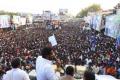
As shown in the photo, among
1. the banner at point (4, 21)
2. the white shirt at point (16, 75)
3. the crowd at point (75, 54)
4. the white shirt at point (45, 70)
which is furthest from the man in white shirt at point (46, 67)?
the banner at point (4, 21)

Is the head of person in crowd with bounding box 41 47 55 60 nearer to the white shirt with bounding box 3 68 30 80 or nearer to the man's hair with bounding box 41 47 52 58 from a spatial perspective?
the man's hair with bounding box 41 47 52 58

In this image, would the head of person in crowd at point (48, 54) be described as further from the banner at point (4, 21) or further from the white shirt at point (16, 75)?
the banner at point (4, 21)

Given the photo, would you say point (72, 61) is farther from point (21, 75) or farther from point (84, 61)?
point (21, 75)

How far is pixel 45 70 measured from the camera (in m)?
5.50

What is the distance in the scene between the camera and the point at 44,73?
5527mm

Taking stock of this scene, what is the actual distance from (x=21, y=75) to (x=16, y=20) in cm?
8371

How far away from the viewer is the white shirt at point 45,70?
5468 millimetres

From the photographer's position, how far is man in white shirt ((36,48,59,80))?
547cm

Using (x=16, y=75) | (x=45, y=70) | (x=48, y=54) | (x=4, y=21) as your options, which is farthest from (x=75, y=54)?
(x=4, y=21)

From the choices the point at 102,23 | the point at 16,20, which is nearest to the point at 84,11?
the point at 16,20

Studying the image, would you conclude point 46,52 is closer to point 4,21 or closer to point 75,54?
point 75,54

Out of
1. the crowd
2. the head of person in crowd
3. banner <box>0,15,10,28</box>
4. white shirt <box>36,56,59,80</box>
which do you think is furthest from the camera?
banner <box>0,15,10,28</box>

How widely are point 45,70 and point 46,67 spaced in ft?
0.14

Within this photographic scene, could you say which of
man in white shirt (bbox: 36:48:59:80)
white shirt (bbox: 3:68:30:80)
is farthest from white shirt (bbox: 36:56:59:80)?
white shirt (bbox: 3:68:30:80)
